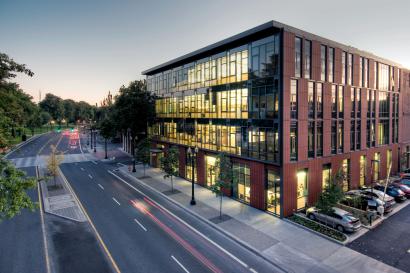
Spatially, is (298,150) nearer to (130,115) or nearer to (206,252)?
(206,252)

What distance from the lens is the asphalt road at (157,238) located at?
15.1 metres

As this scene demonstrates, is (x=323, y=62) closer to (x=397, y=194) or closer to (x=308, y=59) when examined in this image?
(x=308, y=59)

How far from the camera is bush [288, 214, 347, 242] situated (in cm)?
1844

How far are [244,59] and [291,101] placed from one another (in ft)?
23.1

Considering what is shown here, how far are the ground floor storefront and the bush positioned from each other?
1096mm

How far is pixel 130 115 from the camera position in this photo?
142 ft

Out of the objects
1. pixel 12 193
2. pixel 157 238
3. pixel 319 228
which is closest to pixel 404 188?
pixel 319 228

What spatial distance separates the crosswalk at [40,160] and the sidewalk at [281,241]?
33.7m

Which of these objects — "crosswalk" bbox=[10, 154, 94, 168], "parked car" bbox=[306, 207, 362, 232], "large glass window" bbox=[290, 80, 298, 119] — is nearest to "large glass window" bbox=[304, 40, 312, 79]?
"large glass window" bbox=[290, 80, 298, 119]

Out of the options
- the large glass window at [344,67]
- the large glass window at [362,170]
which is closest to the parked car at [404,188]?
the large glass window at [362,170]

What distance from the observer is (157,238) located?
18391 millimetres

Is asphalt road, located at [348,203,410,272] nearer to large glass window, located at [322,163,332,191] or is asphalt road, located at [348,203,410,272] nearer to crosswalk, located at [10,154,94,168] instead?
large glass window, located at [322,163,332,191]

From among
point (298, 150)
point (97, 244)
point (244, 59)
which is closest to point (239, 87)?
point (244, 59)

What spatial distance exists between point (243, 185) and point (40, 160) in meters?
45.1
